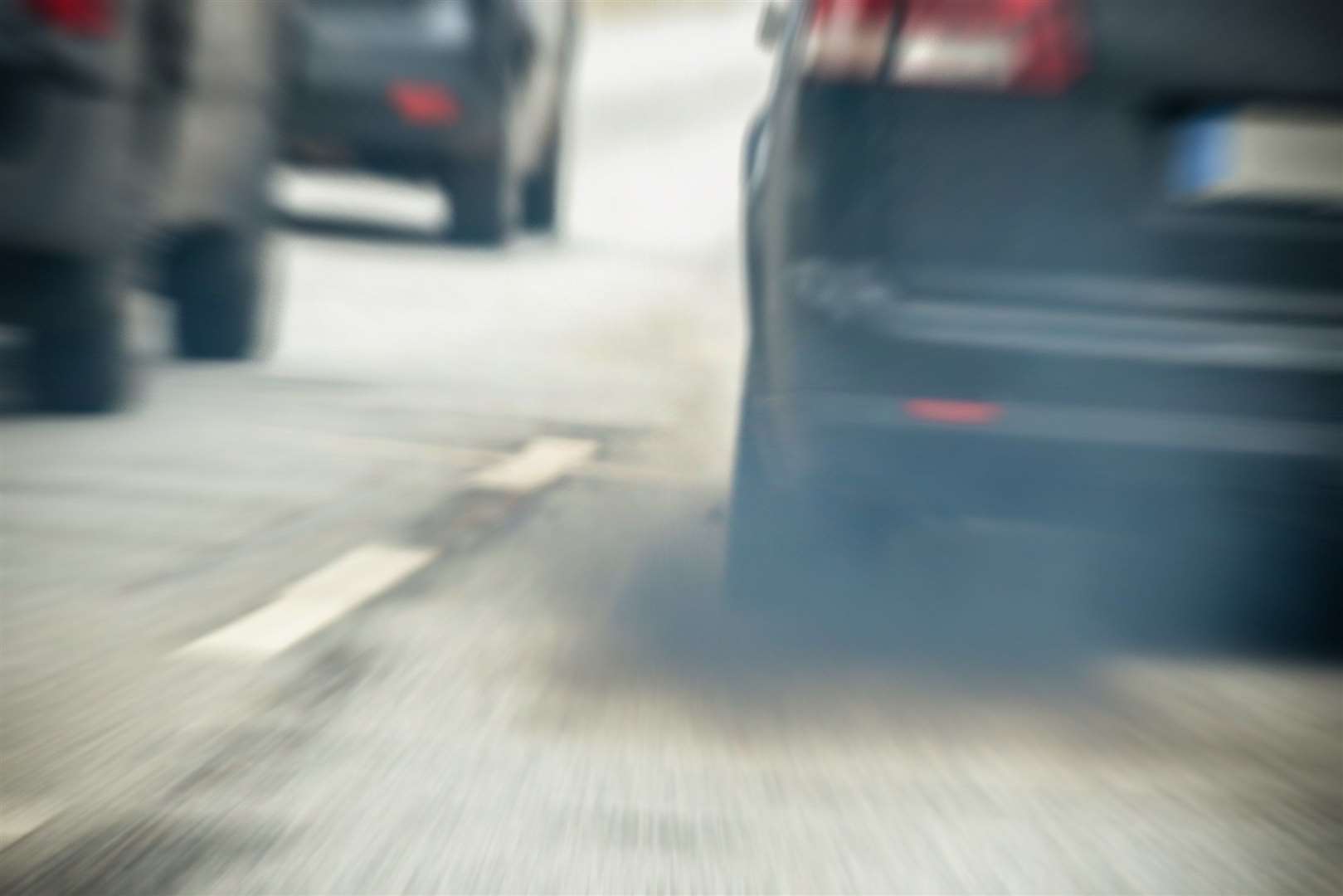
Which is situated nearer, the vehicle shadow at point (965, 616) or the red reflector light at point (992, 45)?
the red reflector light at point (992, 45)

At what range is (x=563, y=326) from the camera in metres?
12.4

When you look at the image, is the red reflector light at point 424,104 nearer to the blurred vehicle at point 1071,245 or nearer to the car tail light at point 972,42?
the blurred vehicle at point 1071,245

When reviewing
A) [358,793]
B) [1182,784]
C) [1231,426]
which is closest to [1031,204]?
[1231,426]

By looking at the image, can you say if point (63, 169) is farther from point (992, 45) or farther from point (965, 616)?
point (992, 45)

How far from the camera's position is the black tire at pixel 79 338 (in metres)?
6.88

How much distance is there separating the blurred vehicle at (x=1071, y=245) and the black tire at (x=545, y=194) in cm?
1509

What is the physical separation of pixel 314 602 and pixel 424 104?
10680 mm

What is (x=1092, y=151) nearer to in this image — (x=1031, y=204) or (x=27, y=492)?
(x=1031, y=204)

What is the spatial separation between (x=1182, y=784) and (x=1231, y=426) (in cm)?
82

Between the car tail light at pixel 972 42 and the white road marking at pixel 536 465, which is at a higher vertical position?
the car tail light at pixel 972 42

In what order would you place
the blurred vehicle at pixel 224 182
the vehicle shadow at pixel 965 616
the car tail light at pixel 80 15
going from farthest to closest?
the blurred vehicle at pixel 224 182 → the car tail light at pixel 80 15 → the vehicle shadow at pixel 965 616

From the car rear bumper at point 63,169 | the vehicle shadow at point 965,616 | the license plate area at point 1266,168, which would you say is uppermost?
the license plate area at point 1266,168

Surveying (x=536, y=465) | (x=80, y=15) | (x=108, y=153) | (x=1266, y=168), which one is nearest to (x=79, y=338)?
(x=108, y=153)

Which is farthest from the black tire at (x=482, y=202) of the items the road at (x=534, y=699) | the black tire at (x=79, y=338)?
the black tire at (x=79, y=338)
